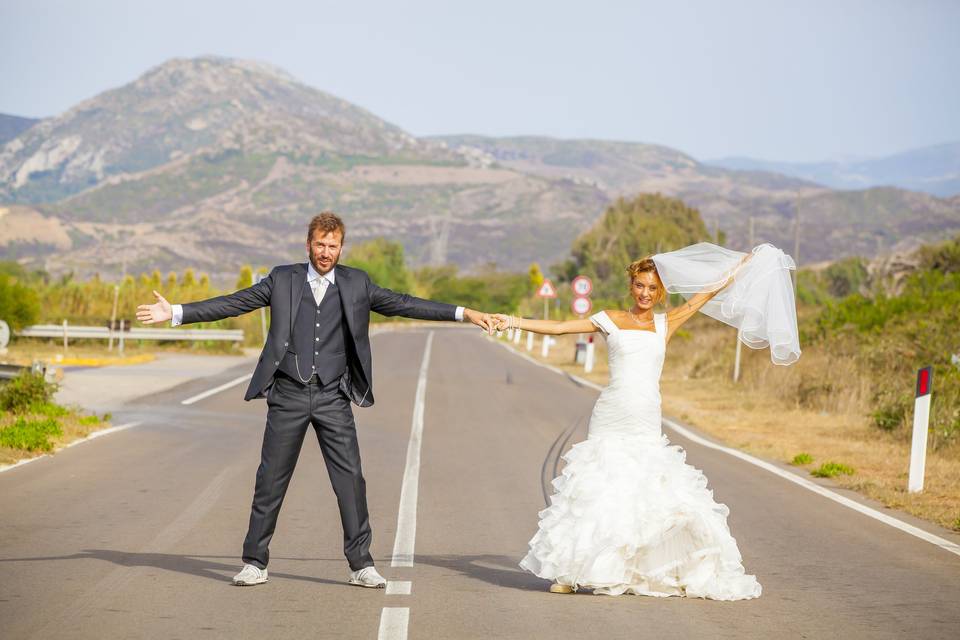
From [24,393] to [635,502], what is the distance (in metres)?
11.7

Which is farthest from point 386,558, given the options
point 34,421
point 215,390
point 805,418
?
point 215,390

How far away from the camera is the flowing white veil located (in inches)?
376

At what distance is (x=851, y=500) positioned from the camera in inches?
511

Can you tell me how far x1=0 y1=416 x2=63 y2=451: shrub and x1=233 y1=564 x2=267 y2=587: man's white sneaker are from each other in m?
7.37

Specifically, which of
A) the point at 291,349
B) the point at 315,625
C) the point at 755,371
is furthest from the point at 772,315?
the point at 755,371

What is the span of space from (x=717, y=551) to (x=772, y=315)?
228 cm

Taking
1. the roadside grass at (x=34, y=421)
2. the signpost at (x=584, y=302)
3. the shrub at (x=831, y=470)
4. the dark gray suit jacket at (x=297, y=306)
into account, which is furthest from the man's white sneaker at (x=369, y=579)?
the signpost at (x=584, y=302)

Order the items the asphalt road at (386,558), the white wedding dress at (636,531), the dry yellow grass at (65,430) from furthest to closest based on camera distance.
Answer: the dry yellow grass at (65,430) → the white wedding dress at (636,531) → the asphalt road at (386,558)

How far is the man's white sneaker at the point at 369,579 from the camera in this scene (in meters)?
8.20

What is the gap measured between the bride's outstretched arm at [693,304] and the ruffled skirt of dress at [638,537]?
1.01 metres

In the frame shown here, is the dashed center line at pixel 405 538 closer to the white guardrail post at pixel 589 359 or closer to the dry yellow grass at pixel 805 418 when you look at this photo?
the dry yellow grass at pixel 805 418

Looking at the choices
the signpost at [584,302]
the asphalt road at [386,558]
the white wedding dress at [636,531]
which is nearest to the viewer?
the asphalt road at [386,558]

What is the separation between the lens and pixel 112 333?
129ft

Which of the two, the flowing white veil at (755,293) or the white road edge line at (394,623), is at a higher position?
the flowing white veil at (755,293)
